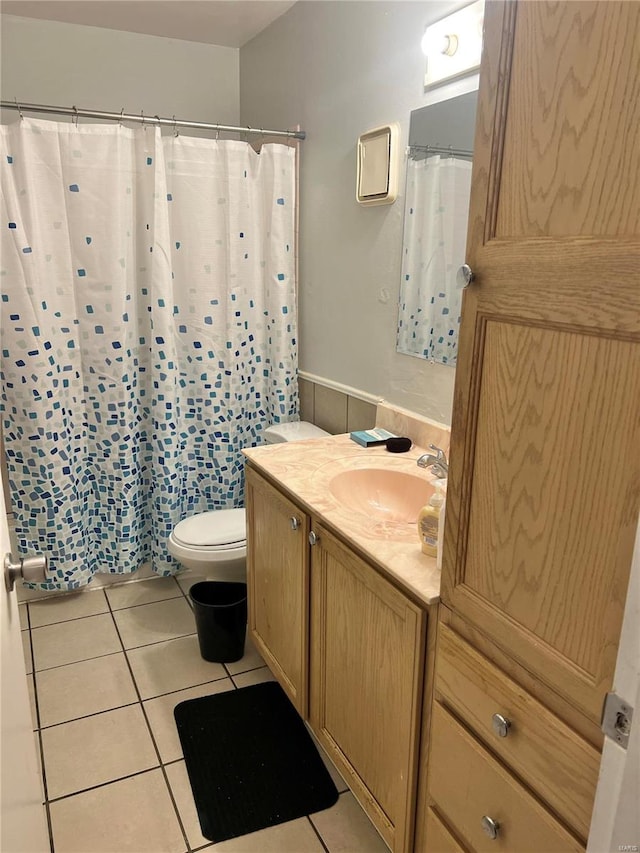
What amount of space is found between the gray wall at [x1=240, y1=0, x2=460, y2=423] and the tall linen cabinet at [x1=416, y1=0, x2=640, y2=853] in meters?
0.94

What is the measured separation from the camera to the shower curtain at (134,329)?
2354 mm

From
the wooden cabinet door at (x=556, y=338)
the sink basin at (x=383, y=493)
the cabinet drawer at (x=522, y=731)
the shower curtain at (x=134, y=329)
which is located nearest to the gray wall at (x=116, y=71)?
the shower curtain at (x=134, y=329)

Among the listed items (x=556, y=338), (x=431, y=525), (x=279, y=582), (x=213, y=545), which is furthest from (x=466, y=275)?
(x=213, y=545)

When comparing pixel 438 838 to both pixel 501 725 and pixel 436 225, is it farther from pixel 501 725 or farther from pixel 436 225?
pixel 436 225

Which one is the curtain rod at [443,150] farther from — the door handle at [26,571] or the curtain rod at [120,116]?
the door handle at [26,571]

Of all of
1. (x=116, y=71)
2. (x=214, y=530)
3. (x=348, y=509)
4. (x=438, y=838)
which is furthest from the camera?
(x=116, y=71)

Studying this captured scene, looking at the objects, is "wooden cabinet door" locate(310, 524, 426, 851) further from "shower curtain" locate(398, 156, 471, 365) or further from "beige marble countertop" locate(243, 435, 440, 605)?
"shower curtain" locate(398, 156, 471, 365)

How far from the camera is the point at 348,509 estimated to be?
1.63m

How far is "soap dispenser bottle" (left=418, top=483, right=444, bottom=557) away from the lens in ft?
4.45

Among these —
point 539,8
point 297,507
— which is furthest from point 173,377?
point 539,8

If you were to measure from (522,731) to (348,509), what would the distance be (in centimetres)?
72

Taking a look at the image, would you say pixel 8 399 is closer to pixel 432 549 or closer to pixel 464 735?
pixel 432 549

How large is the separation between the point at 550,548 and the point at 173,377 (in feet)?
6.53

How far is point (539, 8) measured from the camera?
859 millimetres
